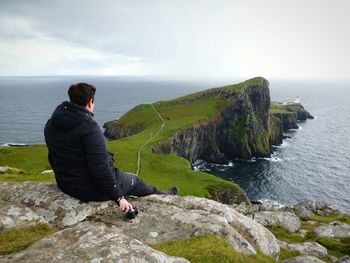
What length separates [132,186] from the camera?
41.9ft

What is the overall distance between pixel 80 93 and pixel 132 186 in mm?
4241

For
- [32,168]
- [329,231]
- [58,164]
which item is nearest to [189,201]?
[58,164]

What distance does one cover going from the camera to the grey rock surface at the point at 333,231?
33.7 m

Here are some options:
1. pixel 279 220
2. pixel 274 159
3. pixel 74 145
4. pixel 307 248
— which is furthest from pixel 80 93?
pixel 274 159

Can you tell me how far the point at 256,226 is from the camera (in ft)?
46.3

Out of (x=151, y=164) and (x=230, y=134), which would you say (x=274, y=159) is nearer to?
(x=230, y=134)

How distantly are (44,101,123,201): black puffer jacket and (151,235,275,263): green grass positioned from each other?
239cm

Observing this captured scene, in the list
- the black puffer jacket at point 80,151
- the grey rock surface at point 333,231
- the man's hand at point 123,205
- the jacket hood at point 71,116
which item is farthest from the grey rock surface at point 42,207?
the grey rock surface at point 333,231

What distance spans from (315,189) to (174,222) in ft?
288

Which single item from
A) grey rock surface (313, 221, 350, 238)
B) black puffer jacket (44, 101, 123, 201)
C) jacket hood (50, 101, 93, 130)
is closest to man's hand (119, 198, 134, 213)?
black puffer jacket (44, 101, 123, 201)

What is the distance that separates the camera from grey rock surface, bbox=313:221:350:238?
111ft

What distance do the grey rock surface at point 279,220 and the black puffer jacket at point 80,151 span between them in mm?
28888

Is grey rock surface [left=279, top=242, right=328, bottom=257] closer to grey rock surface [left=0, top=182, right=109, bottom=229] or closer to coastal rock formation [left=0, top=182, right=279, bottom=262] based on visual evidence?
coastal rock formation [left=0, top=182, right=279, bottom=262]

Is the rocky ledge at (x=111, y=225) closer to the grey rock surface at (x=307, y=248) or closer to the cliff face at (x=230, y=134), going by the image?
the grey rock surface at (x=307, y=248)
